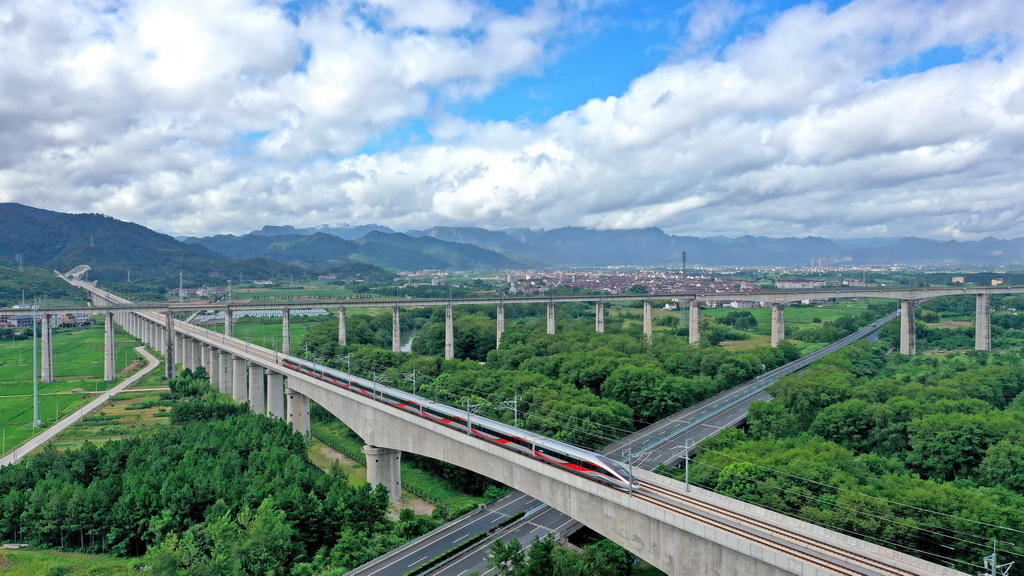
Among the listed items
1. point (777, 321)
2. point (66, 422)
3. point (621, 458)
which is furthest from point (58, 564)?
point (777, 321)

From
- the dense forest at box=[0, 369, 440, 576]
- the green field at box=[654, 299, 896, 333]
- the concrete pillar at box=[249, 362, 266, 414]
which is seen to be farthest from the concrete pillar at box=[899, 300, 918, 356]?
the concrete pillar at box=[249, 362, 266, 414]

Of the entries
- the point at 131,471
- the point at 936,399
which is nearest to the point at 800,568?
the point at 936,399

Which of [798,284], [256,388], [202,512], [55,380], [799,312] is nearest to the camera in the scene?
[202,512]

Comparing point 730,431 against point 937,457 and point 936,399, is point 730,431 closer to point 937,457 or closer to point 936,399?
point 937,457

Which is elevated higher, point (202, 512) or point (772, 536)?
point (772, 536)

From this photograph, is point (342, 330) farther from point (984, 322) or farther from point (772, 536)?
point (984, 322)

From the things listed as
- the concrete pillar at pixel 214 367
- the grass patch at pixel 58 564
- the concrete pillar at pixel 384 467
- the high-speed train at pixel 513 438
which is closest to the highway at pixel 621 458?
the high-speed train at pixel 513 438

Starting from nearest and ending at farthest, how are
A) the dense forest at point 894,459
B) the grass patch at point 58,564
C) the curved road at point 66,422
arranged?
1. the dense forest at point 894,459
2. the grass patch at point 58,564
3. the curved road at point 66,422

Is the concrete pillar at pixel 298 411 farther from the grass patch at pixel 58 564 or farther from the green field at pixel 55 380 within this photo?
the grass patch at pixel 58 564
